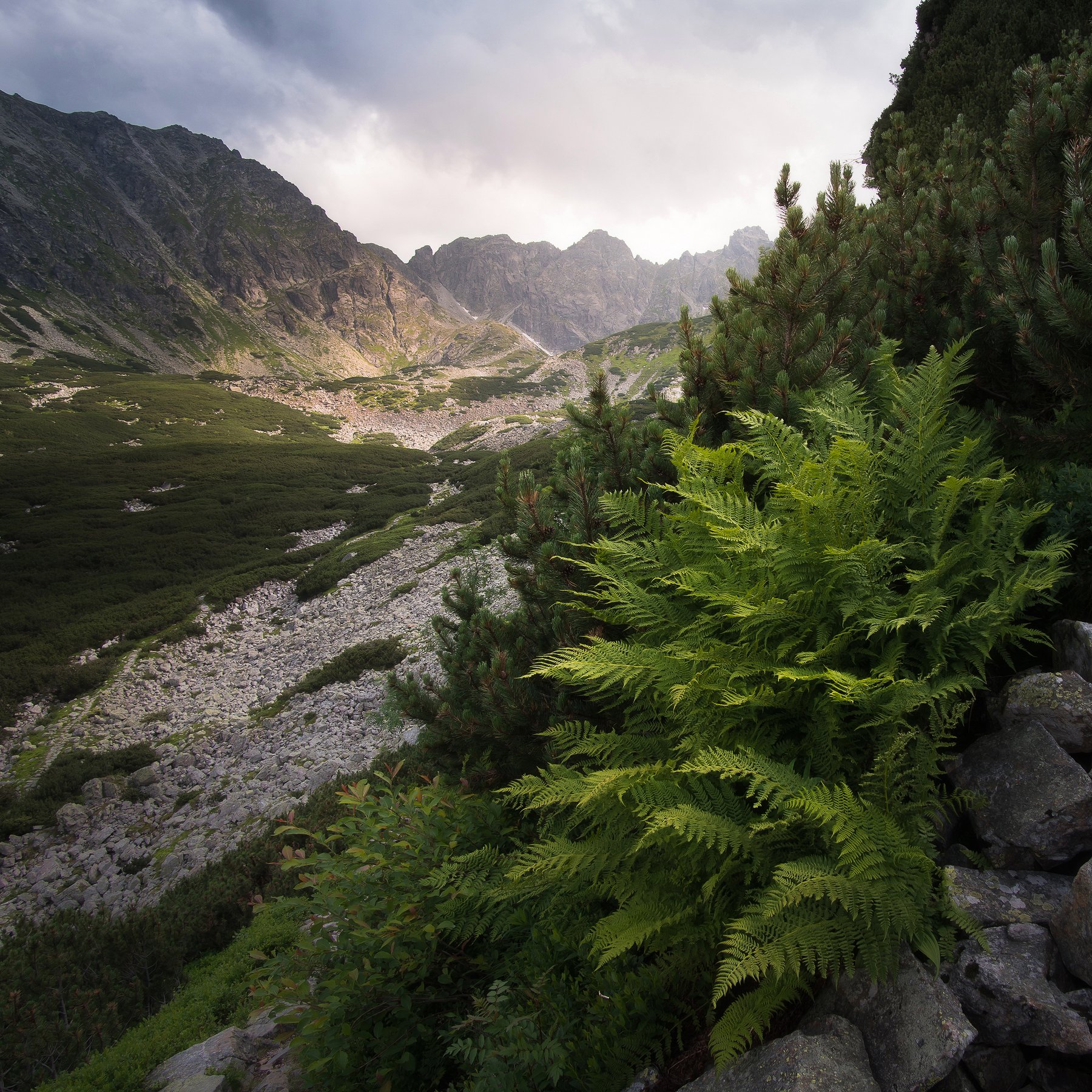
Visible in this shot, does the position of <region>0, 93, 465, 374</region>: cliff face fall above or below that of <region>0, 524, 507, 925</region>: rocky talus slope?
above

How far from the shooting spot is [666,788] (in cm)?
209

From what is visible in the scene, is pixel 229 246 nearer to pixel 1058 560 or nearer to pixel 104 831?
pixel 104 831

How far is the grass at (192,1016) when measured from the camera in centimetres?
493

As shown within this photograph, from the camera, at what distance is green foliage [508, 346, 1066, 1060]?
1.73m

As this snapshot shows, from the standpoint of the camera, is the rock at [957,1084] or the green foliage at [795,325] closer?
the rock at [957,1084]

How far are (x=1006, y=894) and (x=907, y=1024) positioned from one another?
1.84 feet

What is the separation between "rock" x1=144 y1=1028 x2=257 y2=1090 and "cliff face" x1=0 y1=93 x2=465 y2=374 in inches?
5389

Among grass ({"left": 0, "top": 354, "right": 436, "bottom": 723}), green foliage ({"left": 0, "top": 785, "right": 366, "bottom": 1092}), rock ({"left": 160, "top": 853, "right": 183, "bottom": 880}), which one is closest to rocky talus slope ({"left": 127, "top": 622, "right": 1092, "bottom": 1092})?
green foliage ({"left": 0, "top": 785, "right": 366, "bottom": 1092})

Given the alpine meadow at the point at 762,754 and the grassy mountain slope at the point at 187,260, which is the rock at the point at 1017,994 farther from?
the grassy mountain slope at the point at 187,260

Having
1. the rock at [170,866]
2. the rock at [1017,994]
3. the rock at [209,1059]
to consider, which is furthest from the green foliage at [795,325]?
the rock at [170,866]

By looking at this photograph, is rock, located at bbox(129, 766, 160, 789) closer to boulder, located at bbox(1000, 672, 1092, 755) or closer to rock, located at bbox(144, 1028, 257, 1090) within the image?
rock, located at bbox(144, 1028, 257, 1090)

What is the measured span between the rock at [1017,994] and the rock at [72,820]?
16267mm

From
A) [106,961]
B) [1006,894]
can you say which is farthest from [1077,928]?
[106,961]

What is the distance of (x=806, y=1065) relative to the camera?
65.4 inches
